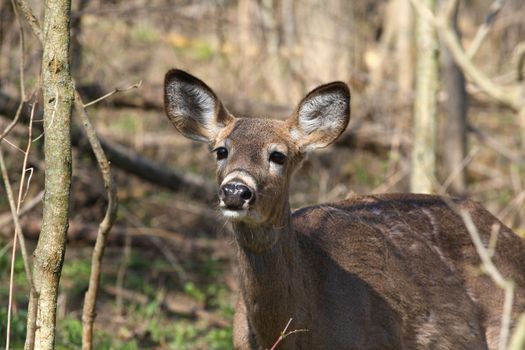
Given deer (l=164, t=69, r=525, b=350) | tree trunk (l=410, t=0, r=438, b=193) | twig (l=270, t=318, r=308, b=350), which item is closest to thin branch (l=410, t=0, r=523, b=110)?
deer (l=164, t=69, r=525, b=350)

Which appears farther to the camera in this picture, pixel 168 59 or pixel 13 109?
pixel 168 59

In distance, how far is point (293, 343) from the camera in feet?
17.6

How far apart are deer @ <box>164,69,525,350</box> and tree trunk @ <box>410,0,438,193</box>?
5.78 feet

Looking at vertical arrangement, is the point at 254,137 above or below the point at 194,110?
below

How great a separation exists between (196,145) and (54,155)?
7.55m

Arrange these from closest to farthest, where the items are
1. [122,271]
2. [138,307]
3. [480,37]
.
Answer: [480,37] < [138,307] < [122,271]

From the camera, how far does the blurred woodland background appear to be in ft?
28.4

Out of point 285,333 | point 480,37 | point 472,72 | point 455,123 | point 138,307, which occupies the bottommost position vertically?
→ point 285,333

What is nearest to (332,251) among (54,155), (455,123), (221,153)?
(221,153)

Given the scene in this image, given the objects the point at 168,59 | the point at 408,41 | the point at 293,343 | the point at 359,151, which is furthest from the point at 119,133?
the point at 293,343

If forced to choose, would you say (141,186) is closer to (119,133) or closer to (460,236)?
(119,133)

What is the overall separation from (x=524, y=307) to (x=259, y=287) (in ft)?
6.37

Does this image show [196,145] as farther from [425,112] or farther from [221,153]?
[221,153]

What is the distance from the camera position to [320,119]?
6.07 meters
